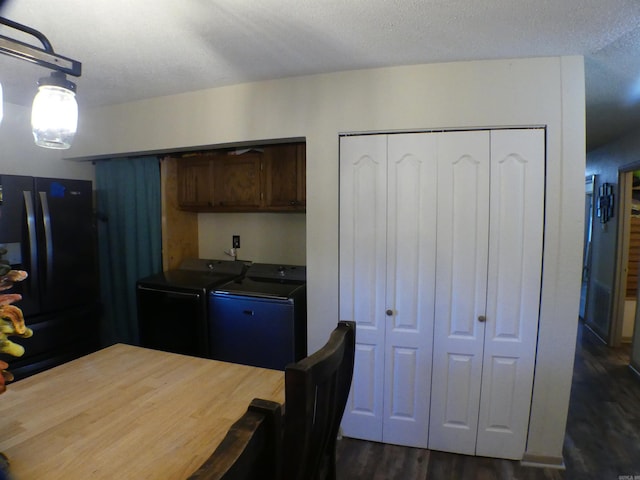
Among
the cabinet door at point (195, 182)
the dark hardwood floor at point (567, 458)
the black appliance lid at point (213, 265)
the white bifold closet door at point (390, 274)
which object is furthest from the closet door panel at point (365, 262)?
the cabinet door at point (195, 182)

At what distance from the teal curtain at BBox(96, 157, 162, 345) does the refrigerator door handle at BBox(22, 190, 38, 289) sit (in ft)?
2.22

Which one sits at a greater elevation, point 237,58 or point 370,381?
point 237,58

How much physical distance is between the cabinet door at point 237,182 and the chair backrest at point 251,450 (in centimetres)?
202

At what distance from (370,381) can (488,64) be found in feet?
6.46

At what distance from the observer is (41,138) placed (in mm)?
982

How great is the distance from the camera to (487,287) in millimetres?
1818

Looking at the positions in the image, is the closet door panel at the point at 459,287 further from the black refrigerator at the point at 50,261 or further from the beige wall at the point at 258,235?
the black refrigerator at the point at 50,261

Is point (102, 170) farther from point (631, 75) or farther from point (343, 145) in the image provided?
point (631, 75)

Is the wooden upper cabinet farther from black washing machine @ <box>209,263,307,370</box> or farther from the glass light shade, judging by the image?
the glass light shade

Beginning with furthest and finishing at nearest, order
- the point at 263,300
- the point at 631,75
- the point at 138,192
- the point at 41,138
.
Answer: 1. the point at 138,192
2. the point at 263,300
3. the point at 631,75
4. the point at 41,138

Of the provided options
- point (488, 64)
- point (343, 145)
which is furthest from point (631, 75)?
point (343, 145)

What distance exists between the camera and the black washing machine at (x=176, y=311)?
232 centimetres

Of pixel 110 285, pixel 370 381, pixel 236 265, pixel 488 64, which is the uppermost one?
pixel 488 64

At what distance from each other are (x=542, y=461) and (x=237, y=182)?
273cm
